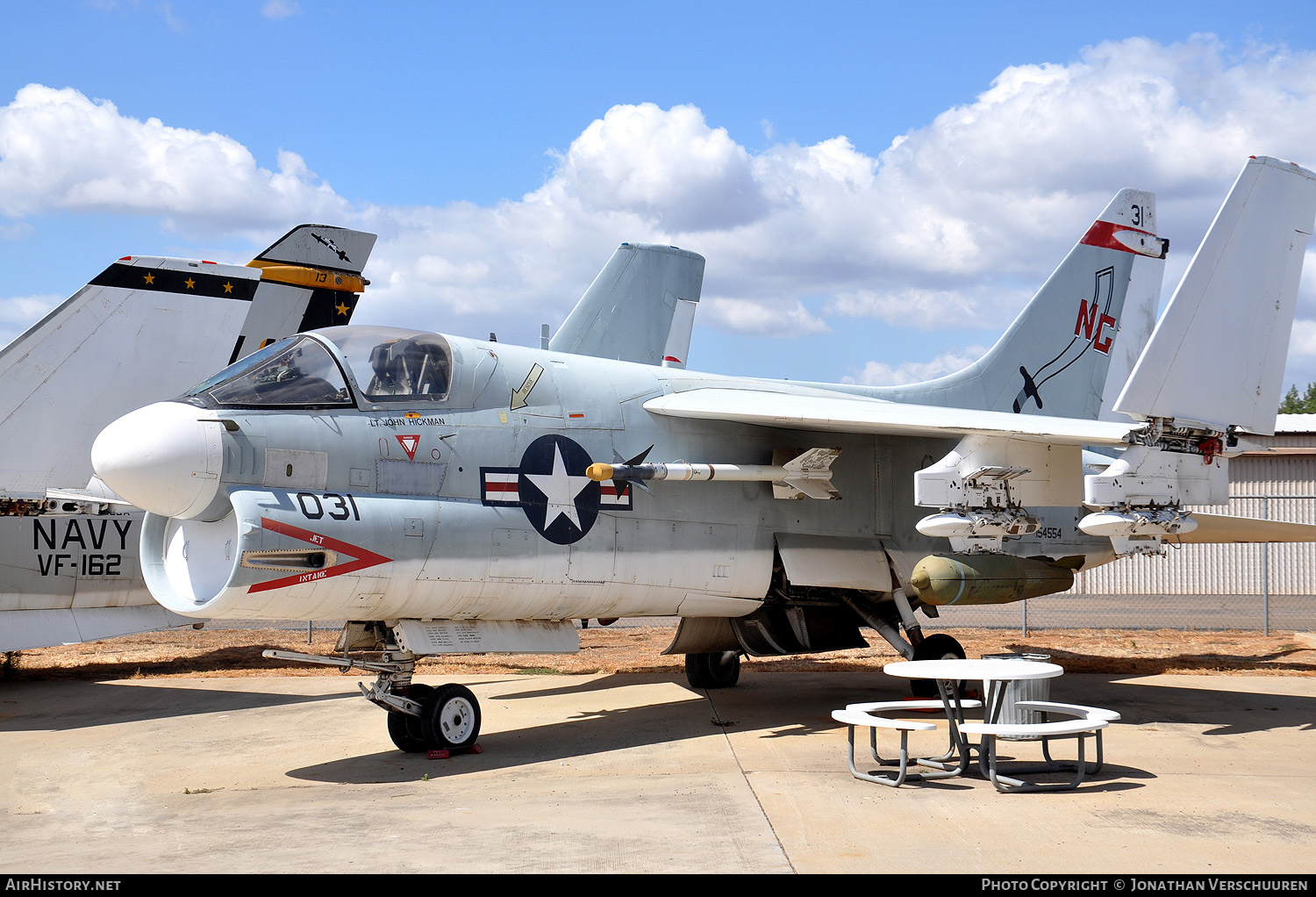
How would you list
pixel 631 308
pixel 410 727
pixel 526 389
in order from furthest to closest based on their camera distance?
pixel 631 308, pixel 526 389, pixel 410 727

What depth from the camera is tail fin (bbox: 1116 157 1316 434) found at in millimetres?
8805

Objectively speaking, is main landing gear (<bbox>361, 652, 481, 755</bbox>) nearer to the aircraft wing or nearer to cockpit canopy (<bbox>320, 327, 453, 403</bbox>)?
cockpit canopy (<bbox>320, 327, 453, 403</bbox>)

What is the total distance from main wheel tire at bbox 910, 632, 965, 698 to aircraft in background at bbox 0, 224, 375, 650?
26.6 feet

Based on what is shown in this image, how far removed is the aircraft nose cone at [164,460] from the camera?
7180 millimetres

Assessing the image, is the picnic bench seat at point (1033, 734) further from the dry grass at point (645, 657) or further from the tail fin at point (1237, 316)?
the dry grass at point (645, 657)

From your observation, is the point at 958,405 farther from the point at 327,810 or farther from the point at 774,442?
the point at 327,810

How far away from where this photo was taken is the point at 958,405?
12.5 metres

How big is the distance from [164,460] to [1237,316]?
28.3 feet

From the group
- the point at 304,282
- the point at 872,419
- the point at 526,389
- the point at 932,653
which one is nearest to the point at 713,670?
the point at 932,653

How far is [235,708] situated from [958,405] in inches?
342

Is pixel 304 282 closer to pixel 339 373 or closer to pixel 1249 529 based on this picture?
pixel 339 373

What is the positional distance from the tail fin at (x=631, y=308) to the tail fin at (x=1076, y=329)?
3.79 meters

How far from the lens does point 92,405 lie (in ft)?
40.1

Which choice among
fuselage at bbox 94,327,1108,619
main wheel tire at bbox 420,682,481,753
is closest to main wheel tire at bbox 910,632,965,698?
fuselage at bbox 94,327,1108,619
